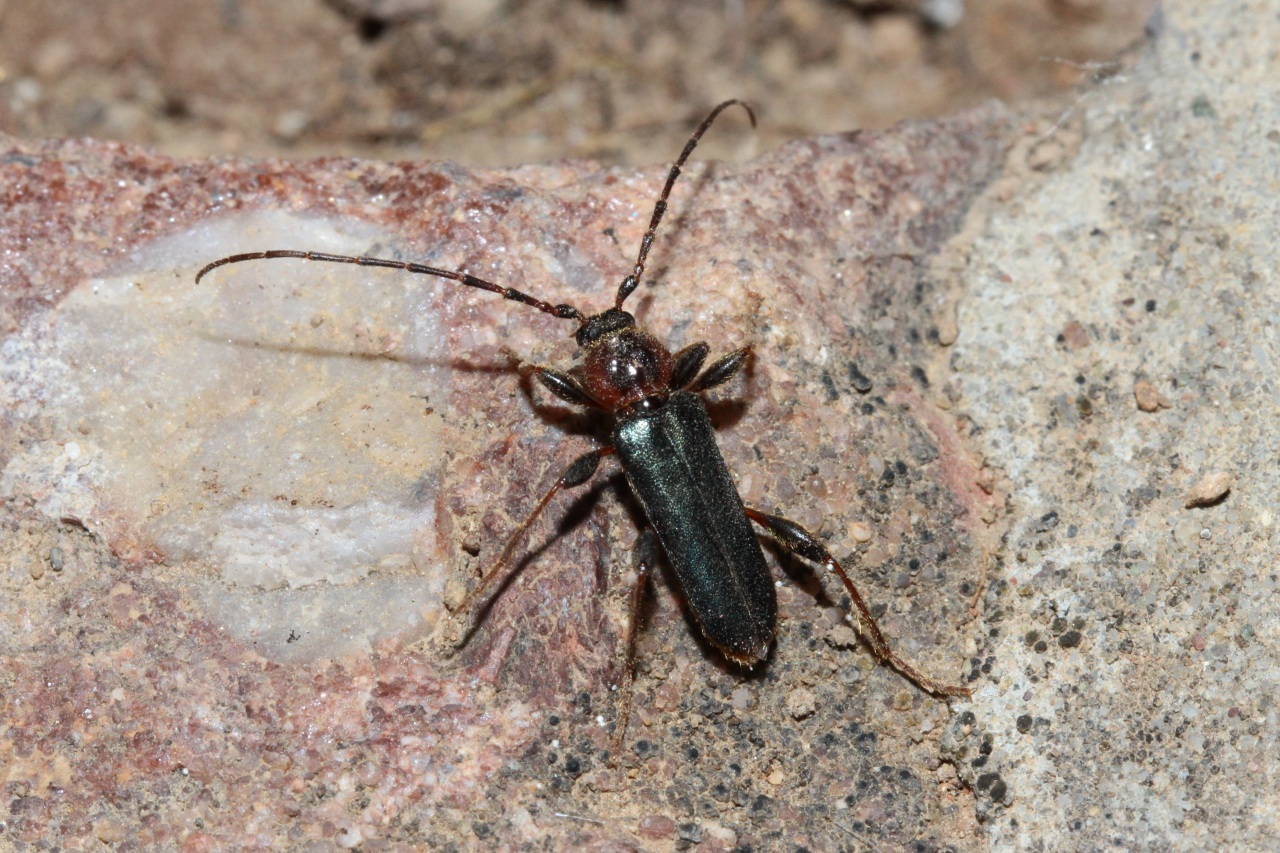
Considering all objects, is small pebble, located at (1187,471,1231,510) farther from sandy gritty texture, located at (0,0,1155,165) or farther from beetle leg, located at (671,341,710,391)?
sandy gritty texture, located at (0,0,1155,165)

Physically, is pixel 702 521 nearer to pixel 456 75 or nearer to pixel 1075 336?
pixel 1075 336

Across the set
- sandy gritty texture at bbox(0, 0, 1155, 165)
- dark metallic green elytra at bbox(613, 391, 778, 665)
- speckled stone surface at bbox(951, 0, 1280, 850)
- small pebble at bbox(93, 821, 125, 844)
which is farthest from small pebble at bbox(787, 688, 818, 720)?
sandy gritty texture at bbox(0, 0, 1155, 165)

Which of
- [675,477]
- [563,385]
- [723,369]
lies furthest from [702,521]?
[563,385]

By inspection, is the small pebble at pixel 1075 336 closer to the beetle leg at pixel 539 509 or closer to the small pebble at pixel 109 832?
the beetle leg at pixel 539 509

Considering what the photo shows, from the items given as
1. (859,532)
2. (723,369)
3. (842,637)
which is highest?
(723,369)

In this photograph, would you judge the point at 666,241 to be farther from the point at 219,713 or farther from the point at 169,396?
the point at 219,713
